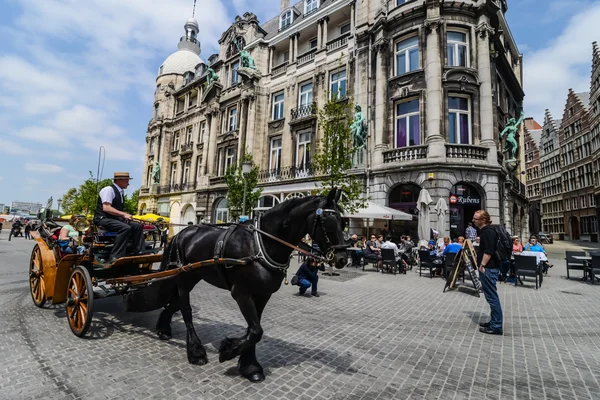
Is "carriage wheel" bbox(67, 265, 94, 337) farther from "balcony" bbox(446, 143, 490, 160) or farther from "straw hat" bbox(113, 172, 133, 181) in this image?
"balcony" bbox(446, 143, 490, 160)

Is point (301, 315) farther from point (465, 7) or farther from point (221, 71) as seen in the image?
point (221, 71)

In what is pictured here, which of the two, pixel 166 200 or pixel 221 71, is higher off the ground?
pixel 221 71

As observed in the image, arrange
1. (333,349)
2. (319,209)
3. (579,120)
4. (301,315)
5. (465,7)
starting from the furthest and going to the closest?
(579,120)
(465,7)
(301,315)
(333,349)
(319,209)

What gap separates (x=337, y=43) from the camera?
20.8 meters

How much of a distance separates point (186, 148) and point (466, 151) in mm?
27165

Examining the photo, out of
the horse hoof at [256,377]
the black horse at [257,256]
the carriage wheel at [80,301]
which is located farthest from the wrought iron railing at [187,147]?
the horse hoof at [256,377]

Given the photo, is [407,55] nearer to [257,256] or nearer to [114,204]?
[114,204]

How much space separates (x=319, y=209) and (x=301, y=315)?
3.37m

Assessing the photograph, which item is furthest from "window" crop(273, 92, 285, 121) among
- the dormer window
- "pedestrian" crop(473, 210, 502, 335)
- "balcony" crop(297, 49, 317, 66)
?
"pedestrian" crop(473, 210, 502, 335)

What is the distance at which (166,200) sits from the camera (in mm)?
33500

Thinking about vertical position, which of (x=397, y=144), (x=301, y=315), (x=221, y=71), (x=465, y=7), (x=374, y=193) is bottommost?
(x=301, y=315)

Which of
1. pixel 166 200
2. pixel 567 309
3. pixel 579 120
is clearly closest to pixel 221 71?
pixel 166 200

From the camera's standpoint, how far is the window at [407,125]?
16.3m

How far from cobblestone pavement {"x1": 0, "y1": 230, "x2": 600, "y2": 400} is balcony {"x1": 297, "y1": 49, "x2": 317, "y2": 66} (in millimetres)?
20388
